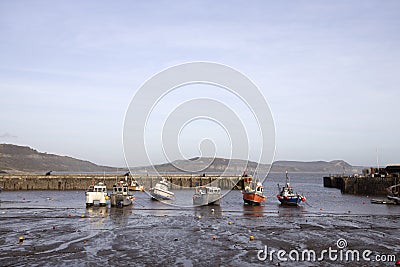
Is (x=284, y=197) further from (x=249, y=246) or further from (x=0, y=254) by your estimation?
(x=0, y=254)

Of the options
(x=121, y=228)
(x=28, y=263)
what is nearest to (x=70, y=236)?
(x=121, y=228)

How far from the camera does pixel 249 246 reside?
2628cm

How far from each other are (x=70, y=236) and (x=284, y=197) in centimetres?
3553

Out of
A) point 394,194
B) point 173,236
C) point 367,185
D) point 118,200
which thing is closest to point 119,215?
point 118,200

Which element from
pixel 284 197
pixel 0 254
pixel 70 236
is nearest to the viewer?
pixel 0 254

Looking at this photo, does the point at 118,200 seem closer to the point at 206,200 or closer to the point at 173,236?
the point at 206,200

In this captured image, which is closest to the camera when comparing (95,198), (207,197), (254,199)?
(95,198)

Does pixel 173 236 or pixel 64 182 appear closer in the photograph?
pixel 173 236

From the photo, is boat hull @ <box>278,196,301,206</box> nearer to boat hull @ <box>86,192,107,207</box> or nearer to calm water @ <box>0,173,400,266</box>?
calm water @ <box>0,173,400,266</box>

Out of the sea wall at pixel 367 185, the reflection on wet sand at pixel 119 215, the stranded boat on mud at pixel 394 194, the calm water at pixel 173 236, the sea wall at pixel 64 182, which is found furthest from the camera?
the sea wall at pixel 64 182

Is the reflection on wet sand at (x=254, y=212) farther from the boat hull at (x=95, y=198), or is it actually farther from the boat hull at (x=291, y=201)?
the boat hull at (x=95, y=198)

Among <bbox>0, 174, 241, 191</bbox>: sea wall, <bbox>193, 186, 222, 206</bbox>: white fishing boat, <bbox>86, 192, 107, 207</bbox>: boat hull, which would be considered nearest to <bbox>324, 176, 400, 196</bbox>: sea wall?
<bbox>0, 174, 241, 191</bbox>: sea wall

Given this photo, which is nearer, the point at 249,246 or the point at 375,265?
the point at 375,265

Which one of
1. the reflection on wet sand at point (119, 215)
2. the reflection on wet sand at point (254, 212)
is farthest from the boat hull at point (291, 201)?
the reflection on wet sand at point (119, 215)
